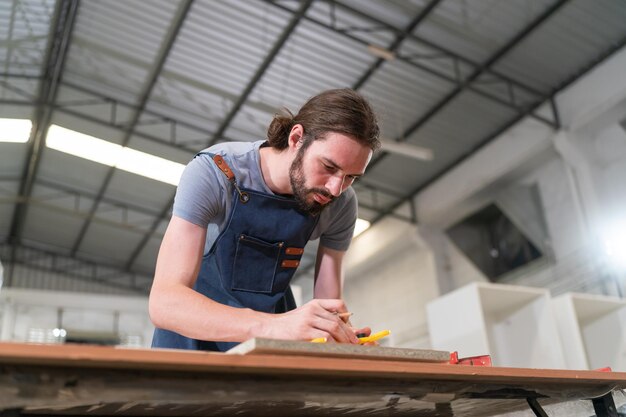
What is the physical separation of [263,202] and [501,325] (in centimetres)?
395

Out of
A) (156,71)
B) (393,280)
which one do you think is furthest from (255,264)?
(393,280)

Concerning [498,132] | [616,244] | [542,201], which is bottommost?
[616,244]

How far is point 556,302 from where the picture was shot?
495 centimetres

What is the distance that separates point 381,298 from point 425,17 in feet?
18.2

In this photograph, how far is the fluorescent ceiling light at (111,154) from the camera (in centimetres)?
946

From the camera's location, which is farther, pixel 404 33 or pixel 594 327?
pixel 404 33

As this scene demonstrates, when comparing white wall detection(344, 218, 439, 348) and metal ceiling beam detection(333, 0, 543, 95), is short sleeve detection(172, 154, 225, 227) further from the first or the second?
white wall detection(344, 218, 439, 348)

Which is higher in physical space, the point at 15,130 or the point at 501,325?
the point at 15,130

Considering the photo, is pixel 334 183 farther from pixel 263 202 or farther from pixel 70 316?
pixel 70 316

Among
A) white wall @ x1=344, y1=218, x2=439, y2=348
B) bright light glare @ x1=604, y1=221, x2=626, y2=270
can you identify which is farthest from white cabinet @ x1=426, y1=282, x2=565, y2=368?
white wall @ x1=344, y1=218, x2=439, y2=348

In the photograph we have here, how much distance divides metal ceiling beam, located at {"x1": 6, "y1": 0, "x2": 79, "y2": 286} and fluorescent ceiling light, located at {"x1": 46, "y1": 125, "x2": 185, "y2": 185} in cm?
26

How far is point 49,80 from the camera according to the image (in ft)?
28.8

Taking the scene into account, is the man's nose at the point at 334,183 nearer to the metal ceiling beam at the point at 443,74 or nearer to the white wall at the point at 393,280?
the metal ceiling beam at the point at 443,74

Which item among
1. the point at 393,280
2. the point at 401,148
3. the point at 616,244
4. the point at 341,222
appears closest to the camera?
the point at 341,222
